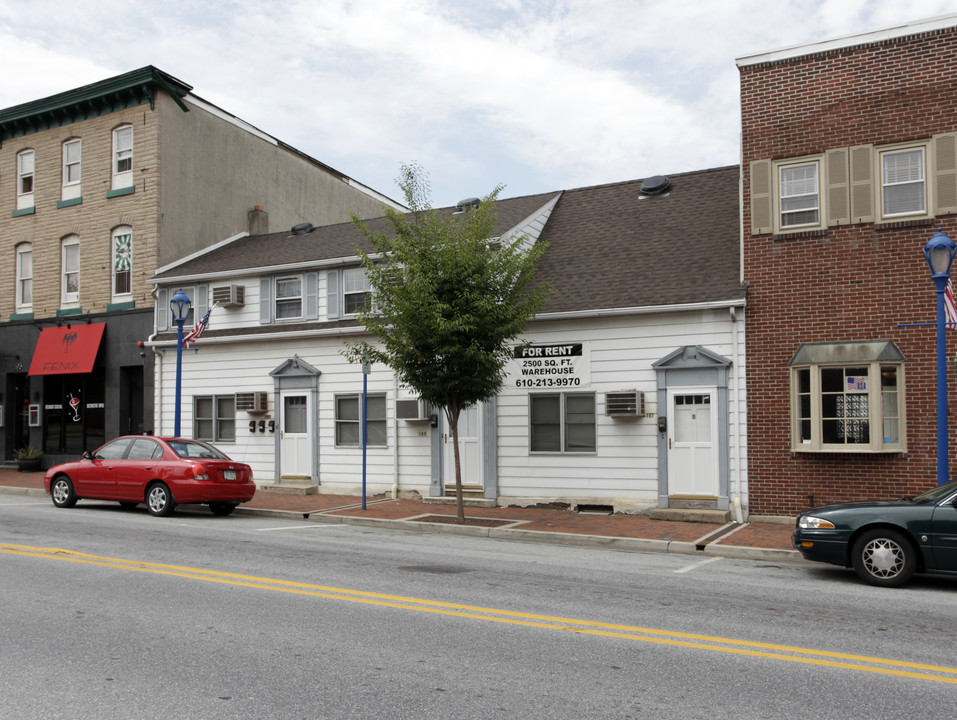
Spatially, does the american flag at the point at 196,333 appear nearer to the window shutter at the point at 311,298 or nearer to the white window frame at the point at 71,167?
the window shutter at the point at 311,298

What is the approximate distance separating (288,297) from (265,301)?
62cm

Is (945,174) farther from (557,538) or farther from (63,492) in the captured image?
(63,492)

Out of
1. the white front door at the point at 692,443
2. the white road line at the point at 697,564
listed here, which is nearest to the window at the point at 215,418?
the white front door at the point at 692,443

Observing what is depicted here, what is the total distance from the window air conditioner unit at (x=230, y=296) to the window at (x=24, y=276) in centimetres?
815

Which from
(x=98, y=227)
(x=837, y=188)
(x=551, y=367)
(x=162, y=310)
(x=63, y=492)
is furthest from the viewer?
(x=98, y=227)

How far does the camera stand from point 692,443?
15508 millimetres

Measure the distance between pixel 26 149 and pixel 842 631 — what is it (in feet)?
87.8

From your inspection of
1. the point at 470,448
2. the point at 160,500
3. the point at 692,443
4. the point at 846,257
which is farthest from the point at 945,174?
the point at 160,500

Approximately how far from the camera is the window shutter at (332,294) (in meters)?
19.9

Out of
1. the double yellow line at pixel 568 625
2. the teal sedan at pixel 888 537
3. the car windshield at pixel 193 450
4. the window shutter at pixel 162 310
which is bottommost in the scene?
the double yellow line at pixel 568 625

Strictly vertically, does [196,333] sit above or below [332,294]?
below

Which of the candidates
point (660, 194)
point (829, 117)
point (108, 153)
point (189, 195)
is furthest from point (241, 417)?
point (829, 117)

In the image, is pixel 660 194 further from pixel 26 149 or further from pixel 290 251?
pixel 26 149

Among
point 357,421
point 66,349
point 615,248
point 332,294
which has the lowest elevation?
point 357,421
